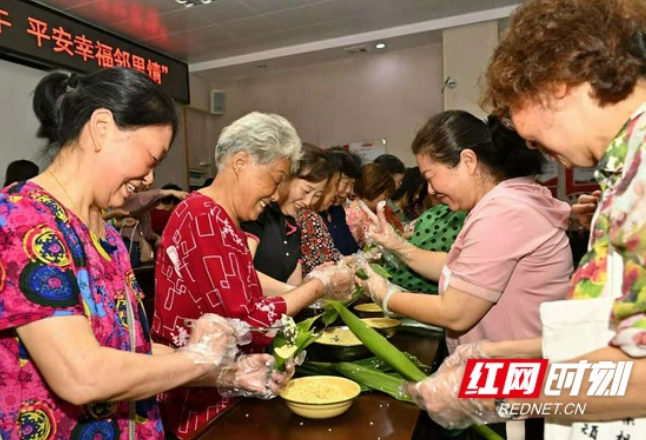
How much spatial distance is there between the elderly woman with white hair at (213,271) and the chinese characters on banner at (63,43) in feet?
7.64

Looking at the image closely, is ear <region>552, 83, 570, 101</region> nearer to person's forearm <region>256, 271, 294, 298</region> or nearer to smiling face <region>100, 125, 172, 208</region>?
smiling face <region>100, 125, 172, 208</region>

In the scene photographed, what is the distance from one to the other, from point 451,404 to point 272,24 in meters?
5.29

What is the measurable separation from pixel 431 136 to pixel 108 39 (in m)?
4.63

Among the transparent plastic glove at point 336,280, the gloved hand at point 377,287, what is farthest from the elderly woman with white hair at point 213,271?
the gloved hand at point 377,287

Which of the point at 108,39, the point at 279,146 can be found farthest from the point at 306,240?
the point at 108,39

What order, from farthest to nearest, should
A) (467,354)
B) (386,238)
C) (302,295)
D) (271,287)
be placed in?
1. (386,238)
2. (271,287)
3. (302,295)
4. (467,354)

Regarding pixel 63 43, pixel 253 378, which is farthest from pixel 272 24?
pixel 253 378

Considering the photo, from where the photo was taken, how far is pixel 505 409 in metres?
0.93

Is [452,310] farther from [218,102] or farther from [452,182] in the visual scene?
[218,102]

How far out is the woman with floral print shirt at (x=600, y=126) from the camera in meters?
0.72

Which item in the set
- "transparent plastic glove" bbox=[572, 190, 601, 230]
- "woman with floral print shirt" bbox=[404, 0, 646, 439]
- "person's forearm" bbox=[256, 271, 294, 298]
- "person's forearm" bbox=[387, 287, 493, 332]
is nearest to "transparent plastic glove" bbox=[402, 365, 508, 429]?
"woman with floral print shirt" bbox=[404, 0, 646, 439]

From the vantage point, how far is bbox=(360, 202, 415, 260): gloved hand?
8.02ft

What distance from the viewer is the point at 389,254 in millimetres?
2561

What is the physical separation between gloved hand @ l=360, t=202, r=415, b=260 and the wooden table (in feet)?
3.72
